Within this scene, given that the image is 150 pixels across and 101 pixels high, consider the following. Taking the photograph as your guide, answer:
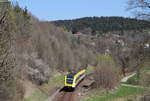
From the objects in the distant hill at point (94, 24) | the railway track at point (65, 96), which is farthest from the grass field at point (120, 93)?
the distant hill at point (94, 24)

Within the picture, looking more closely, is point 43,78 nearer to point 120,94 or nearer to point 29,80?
point 29,80

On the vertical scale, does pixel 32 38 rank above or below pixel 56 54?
above

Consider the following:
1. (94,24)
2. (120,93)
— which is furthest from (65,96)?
(94,24)

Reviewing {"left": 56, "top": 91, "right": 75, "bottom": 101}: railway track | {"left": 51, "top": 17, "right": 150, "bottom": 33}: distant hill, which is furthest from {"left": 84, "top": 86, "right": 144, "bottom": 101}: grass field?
{"left": 51, "top": 17, "right": 150, "bottom": 33}: distant hill

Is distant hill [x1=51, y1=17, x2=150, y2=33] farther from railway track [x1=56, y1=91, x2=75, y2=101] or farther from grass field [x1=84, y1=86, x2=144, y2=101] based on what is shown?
railway track [x1=56, y1=91, x2=75, y2=101]

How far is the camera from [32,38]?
42219 millimetres

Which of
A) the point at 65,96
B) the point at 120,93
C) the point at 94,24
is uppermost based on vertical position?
the point at 94,24

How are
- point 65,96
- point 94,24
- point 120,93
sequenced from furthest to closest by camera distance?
point 94,24 → point 120,93 → point 65,96

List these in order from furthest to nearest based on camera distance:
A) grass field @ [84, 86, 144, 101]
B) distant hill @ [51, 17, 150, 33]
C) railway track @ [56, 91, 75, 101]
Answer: distant hill @ [51, 17, 150, 33], grass field @ [84, 86, 144, 101], railway track @ [56, 91, 75, 101]

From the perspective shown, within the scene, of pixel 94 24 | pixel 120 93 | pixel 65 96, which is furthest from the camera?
pixel 94 24

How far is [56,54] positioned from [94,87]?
2131 cm

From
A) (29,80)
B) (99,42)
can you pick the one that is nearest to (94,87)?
(29,80)

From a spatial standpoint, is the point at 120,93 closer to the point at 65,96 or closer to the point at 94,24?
the point at 65,96

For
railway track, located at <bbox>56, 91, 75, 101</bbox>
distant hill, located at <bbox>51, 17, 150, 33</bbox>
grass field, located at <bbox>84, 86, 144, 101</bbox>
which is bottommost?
grass field, located at <bbox>84, 86, 144, 101</bbox>
